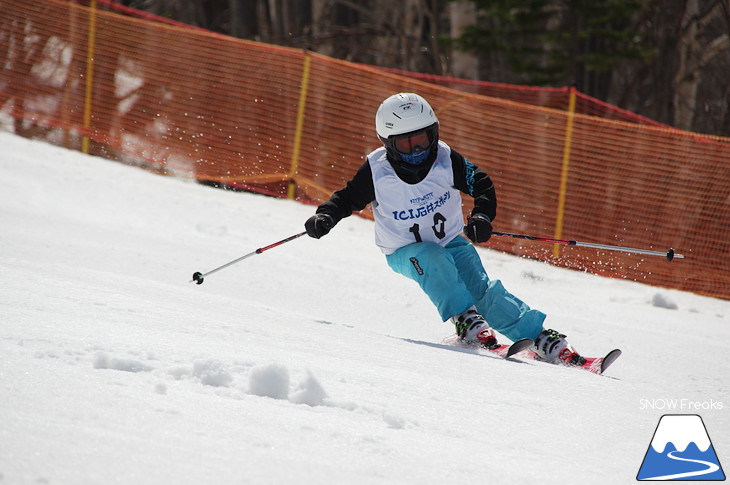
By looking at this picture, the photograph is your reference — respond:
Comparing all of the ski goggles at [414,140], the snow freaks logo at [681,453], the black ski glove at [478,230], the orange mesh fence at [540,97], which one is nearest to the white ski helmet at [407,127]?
the ski goggles at [414,140]

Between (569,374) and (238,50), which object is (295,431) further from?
(238,50)

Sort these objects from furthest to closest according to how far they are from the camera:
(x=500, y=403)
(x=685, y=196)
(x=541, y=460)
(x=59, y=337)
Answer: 1. (x=685, y=196)
2. (x=500, y=403)
3. (x=59, y=337)
4. (x=541, y=460)

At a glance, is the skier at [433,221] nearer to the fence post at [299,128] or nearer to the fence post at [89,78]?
the fence post at [299,128]

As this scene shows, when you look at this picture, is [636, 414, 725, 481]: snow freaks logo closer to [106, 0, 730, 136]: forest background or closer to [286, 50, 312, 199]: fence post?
[286, 50, 312, 199]: fence post

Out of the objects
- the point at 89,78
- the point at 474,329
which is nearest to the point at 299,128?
the point at 89,78

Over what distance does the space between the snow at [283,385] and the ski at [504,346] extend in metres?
0.20

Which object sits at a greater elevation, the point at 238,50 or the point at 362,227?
the point at 238,50

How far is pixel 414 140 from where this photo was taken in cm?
498

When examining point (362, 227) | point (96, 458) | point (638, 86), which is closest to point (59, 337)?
point (96, 458)

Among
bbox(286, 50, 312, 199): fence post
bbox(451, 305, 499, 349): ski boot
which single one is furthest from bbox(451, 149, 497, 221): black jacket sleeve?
bbox(286, 50, 312, 199): fence post

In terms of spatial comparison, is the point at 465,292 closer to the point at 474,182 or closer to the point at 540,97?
the point at 474,182

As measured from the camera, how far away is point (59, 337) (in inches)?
124

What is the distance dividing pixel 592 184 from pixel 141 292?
6.09 metres

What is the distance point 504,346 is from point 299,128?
5.88 metres
